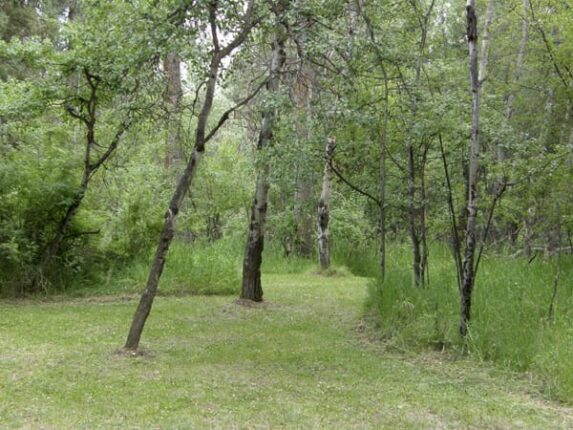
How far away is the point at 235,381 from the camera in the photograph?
5352 millimetres

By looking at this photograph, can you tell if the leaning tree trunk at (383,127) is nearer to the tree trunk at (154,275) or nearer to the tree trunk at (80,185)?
the tree trunk at (154,275)

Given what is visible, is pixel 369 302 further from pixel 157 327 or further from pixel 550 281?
pixel 157 327

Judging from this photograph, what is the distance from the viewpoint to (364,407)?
478 centimetres

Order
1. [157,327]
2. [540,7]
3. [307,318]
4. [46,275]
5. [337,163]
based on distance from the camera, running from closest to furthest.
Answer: [157,327], [307,318], [46,275], [337,163], [540,7]

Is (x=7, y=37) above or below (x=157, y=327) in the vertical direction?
above

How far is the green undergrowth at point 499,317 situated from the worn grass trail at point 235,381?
25 cm

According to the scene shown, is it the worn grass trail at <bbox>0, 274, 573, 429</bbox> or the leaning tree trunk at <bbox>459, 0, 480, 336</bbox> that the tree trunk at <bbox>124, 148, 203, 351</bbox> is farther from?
the leaning tree trunk at <bbox>459, 0, 480, 336</bbox>

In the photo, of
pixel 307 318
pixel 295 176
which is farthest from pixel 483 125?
pixel 307 318

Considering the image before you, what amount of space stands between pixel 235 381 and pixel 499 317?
3044mm

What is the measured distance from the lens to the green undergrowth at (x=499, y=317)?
560 centimetres

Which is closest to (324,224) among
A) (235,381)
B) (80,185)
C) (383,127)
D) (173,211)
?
(383,127)

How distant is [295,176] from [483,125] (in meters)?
2.86

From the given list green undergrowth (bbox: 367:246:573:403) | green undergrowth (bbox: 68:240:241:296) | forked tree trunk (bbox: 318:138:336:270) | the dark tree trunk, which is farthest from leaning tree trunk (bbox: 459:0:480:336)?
forked tree trunk (bbox: 318:138:336:270)

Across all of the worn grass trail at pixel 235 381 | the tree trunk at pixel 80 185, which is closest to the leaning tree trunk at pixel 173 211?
the worn grass trail at pixel 235 381
